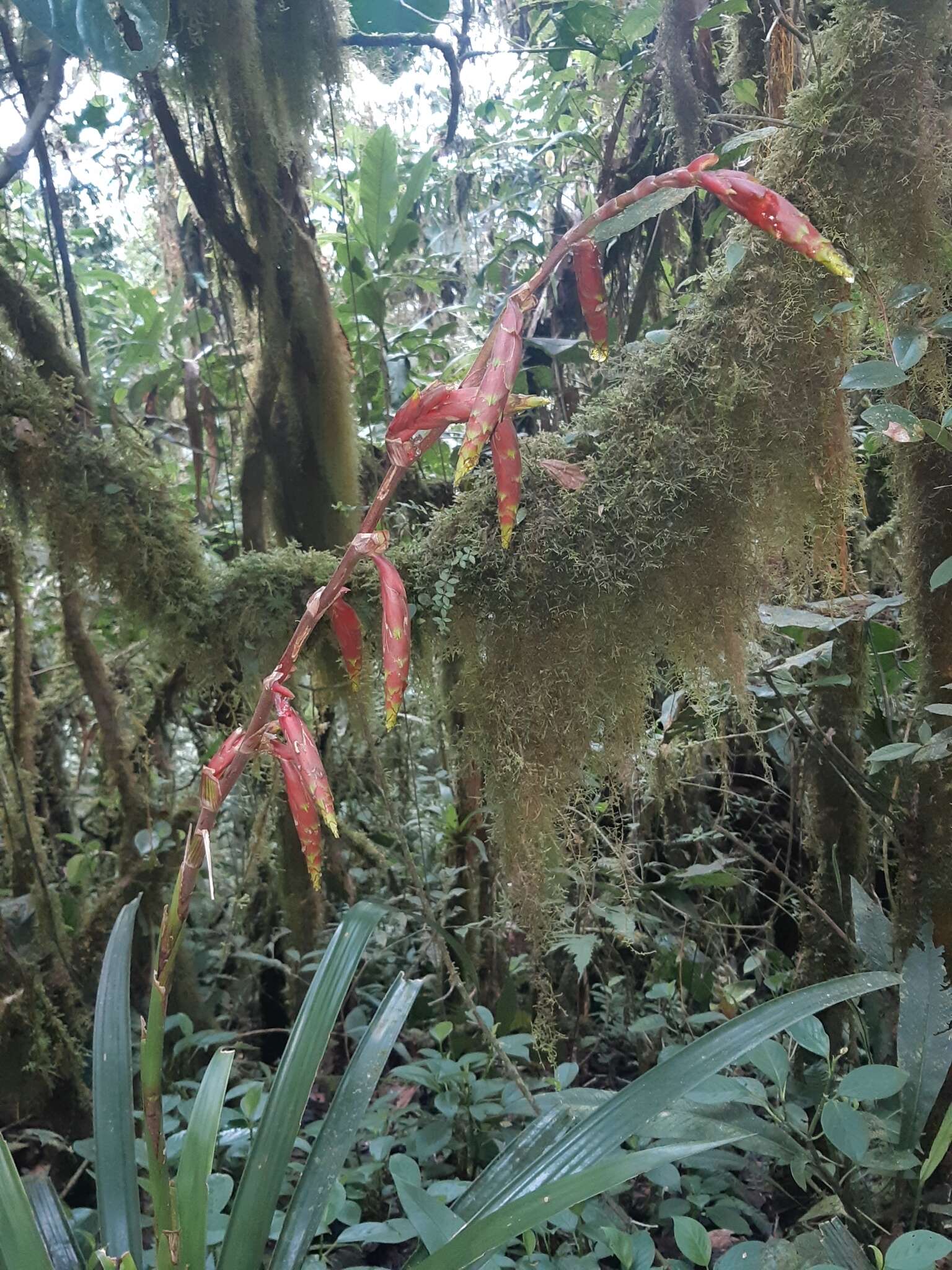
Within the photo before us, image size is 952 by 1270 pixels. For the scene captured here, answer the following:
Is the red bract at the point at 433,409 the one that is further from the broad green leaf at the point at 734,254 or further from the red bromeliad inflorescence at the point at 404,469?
the broad green leaf at the point at 734,254

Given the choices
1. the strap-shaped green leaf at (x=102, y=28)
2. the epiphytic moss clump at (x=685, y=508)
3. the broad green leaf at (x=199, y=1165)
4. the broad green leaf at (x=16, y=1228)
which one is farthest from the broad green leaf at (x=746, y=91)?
the broad green leaf at (x=16, y=1228)

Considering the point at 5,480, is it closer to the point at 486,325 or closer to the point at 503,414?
the point at 503,414

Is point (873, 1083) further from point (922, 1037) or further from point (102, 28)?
point (102, 28)

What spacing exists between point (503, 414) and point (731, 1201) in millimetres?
1149

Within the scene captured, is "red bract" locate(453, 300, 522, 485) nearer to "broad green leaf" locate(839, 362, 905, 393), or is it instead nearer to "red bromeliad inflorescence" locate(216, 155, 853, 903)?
"red bromeliad inflorescence" locate(216, 155, 853, 903)

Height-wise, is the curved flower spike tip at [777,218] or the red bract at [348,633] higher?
the curved flower spike tip at [777,218]

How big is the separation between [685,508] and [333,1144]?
2.90 ft

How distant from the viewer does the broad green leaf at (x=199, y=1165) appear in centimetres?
79

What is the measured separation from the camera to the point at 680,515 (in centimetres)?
107

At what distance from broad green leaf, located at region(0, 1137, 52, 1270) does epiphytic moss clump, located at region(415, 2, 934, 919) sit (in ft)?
2.12

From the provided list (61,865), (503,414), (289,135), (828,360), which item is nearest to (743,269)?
(828,360)

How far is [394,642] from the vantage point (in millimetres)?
596

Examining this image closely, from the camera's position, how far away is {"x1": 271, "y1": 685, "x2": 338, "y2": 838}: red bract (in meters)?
0.55

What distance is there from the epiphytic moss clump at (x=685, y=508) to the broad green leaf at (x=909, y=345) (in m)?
0.10
